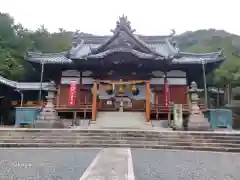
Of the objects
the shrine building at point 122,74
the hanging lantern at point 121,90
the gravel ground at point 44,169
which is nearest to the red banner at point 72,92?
the shrine building at point 122,74

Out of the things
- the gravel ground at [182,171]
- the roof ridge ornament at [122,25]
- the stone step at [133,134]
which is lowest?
the gravel ground at [182,171]

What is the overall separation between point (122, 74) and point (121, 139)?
868cm

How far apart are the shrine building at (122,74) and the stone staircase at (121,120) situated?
38.6 inches

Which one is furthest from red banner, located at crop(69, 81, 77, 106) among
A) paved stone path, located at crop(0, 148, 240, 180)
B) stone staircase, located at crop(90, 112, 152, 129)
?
paved stone path, located at crop(0, 148, 240, 180)

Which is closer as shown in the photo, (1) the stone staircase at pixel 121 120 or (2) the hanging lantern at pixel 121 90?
(1) the stone staircase at pixel 121 120

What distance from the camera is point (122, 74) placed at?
64.5 ft

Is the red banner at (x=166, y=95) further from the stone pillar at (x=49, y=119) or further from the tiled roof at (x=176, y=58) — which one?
→ the stone pillar at (x=49, y=119)

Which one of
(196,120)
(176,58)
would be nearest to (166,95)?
(176,58)

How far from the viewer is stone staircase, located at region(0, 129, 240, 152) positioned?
10908mm

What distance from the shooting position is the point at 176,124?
14984 millimetres

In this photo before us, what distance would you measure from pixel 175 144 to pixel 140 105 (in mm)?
8736

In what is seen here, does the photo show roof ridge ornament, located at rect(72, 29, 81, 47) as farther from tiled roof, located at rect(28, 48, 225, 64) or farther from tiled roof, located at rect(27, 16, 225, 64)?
tiled roof, located at rect(28, 48, 225, 64)

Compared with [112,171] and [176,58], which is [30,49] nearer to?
[176,58]

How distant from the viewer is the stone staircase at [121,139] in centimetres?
1091
